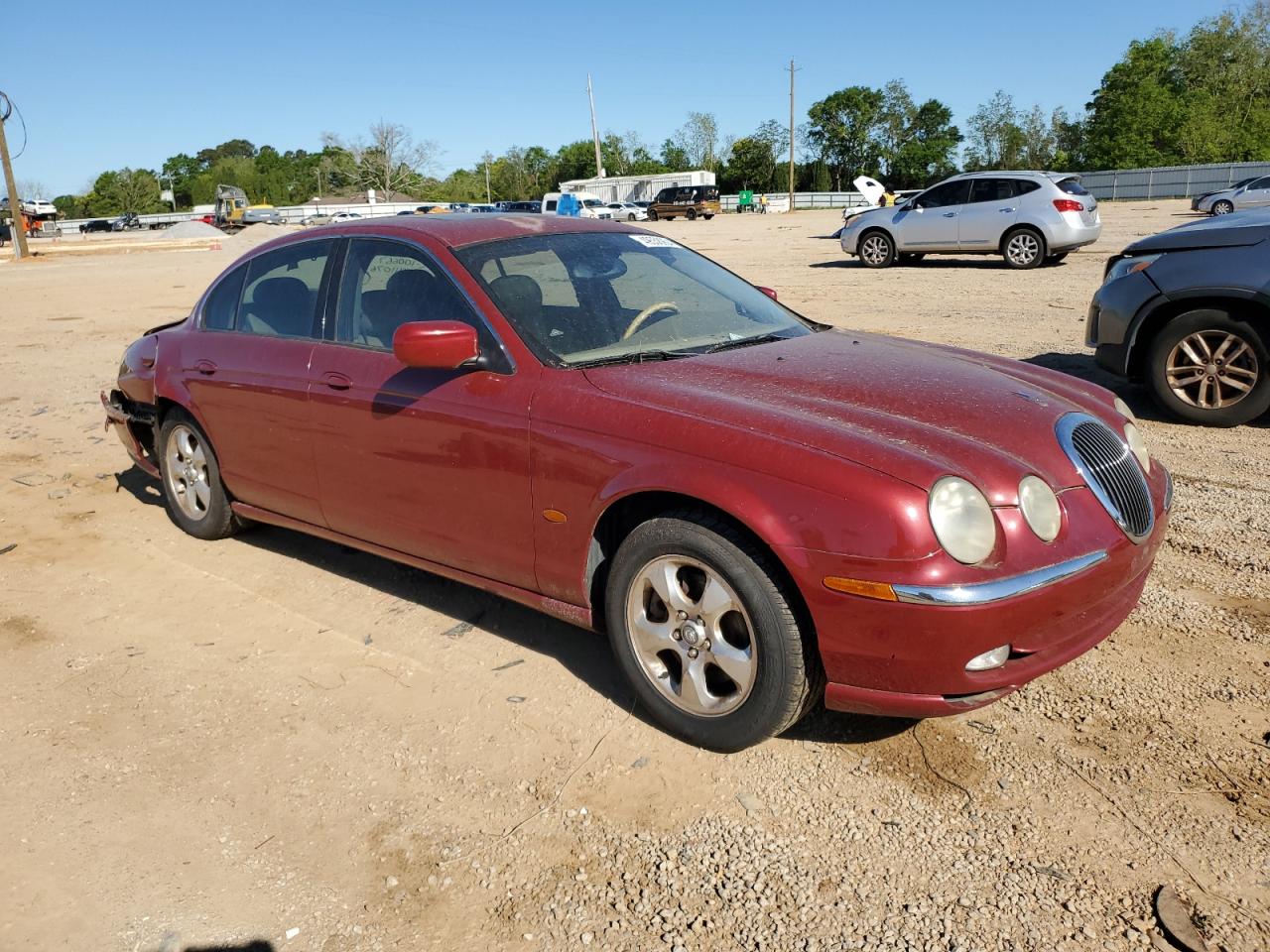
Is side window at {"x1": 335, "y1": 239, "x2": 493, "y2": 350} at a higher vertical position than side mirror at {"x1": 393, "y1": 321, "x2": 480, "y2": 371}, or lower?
higher

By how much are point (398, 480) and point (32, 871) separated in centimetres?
176

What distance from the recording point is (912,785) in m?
2.99

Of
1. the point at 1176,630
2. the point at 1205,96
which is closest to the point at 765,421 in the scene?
the point at 1176,630

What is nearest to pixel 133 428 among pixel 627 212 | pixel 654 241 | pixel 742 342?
pixel 654 241

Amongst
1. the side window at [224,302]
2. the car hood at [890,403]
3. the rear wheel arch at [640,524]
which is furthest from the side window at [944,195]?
the rear wheel arch at [640,524]

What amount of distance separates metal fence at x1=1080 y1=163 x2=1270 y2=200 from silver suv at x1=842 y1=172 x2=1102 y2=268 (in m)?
31.2

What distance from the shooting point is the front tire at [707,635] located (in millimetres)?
2908

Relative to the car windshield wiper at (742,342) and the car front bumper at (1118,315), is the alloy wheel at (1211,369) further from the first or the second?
the car windshield wiper at (742,342)

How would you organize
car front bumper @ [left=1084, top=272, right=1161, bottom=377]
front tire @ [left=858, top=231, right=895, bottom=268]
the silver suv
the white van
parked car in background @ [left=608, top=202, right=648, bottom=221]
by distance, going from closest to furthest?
1. car front bumper @ [left=1084, top=272, right=1161, bottom=377]
2. the silver suv
3. front tire @ [left=858, top=231, right=895, bottom=268]
4. the white van
5. parked car in background @ [left=608, top=202, right=648, bottom=221]

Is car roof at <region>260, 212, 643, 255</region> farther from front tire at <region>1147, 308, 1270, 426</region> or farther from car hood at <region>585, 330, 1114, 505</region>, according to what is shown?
front tire at <region>1147, 308, 1270, 426</region>

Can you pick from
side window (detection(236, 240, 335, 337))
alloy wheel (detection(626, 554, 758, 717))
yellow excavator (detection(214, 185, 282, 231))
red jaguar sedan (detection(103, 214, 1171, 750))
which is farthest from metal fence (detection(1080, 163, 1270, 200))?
alloy wheel (detection(626, 554, 758, 717))

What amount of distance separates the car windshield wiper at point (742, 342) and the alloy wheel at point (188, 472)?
286 cm

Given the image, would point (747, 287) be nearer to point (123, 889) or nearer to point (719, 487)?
point (719, 487)

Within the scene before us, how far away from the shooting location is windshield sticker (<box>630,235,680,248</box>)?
4535 millimetres
